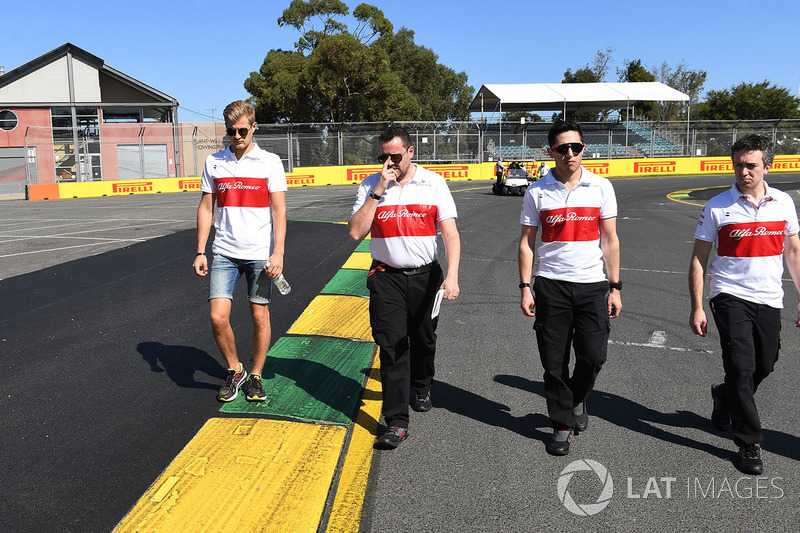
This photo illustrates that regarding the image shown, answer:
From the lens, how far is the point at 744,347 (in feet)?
10.9

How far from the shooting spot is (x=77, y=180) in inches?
1251

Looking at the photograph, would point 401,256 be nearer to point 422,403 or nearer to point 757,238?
point 422,403

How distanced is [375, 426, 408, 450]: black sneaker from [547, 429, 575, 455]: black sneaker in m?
0.82

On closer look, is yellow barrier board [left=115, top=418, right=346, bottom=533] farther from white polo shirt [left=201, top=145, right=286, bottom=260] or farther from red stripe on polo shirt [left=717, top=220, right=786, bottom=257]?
red stripe on polo shirt [left=717, top=220, right=786, bottom=257]

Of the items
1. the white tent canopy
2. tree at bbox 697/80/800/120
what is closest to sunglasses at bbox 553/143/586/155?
the white tent canopy

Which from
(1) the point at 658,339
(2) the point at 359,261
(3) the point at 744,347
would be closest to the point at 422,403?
(3) the point at 744,347

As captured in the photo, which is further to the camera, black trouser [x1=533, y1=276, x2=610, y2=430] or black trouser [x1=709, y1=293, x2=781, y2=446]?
black trouser [x1=533, y1=276, x2=610, y2=430]

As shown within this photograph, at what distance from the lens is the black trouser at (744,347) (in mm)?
3283

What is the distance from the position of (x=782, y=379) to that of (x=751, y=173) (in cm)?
199

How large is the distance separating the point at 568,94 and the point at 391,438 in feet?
143

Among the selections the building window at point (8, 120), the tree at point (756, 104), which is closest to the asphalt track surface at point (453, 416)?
the building window at point (8, 120)

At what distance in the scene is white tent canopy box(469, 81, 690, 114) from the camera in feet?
138

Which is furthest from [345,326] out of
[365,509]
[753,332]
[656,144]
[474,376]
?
[656,144]

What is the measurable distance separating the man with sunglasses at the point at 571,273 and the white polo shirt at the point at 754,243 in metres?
0.59
